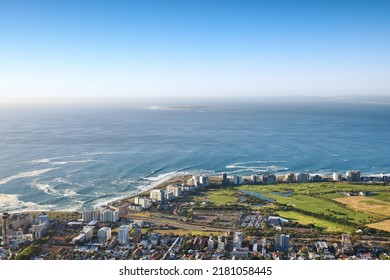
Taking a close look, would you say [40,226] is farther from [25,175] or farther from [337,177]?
[337,177]

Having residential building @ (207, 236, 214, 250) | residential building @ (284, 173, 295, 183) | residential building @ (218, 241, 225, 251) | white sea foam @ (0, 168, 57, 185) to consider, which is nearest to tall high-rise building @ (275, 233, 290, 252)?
residential building @ (218, 241, 225, 251)

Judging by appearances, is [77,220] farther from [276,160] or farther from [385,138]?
[385,138]

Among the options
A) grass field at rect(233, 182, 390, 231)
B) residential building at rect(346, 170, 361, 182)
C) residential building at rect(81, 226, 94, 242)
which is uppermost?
residential building at rect(346, 170, 361, 182)

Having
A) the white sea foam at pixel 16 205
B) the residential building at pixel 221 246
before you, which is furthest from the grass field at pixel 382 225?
the white sea foam at pixel 16 205

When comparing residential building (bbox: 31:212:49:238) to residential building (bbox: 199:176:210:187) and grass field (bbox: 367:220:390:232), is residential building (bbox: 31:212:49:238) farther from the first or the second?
grass field (bbox: 367:220:390:232)

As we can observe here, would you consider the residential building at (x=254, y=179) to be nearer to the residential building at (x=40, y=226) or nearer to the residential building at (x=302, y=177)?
the residential building at (x=302, y=177)
